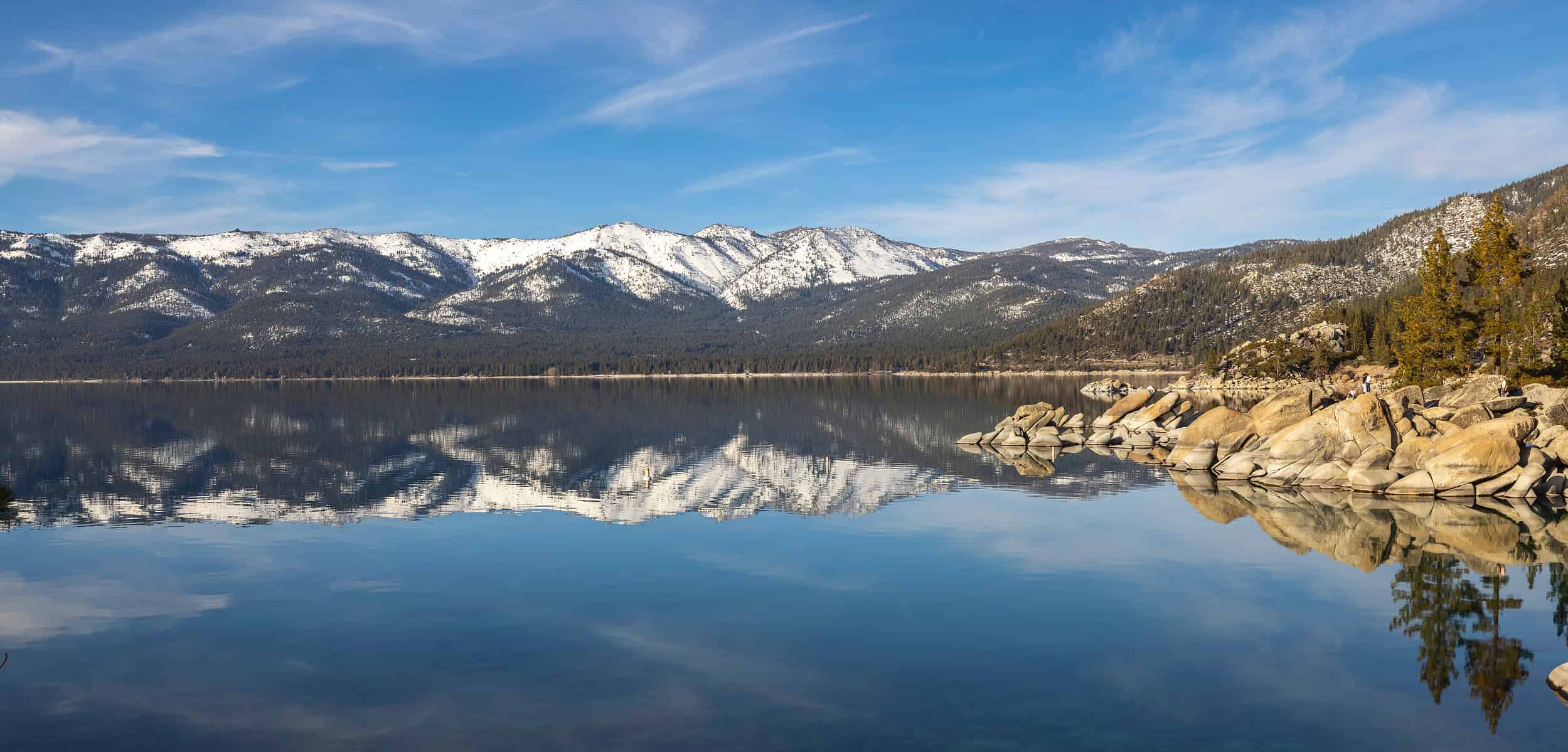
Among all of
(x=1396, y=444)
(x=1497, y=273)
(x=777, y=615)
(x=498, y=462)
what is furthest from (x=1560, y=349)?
(x=498, y=462)

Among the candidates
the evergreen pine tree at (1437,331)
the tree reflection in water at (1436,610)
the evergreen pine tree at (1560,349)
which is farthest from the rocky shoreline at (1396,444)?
the evergreen pine tree at (1437,331)

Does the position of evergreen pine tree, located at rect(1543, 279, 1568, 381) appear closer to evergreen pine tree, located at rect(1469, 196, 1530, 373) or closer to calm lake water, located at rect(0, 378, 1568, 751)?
evergreen pine tree, located at rect(1469, 196, 1530, 373)

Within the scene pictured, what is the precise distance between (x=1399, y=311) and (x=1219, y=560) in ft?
326

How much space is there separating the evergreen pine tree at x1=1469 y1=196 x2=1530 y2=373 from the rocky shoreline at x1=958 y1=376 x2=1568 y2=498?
20937 millimetres

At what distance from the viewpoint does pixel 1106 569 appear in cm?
3575

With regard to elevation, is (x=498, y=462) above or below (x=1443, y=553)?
below

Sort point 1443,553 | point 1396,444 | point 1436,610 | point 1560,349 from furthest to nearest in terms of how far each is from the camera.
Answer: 1. point 1560,349
2. point 1396,444
3. point 1443,553
4. point 1436,610

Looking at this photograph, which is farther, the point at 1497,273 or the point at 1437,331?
the point at 1437,331

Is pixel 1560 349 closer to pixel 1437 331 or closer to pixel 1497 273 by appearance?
pixel 1497 273

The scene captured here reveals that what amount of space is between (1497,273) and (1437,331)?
7.05 m

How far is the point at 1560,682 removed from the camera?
22000 millimetres

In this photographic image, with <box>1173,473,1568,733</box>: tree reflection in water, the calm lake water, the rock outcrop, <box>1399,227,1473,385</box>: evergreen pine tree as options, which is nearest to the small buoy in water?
the calm lake water

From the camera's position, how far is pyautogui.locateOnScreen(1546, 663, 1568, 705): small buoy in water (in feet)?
71.1

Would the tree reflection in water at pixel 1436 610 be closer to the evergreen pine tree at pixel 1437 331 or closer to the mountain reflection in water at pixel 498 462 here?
the mountain reflection in water at pixel 498 462
